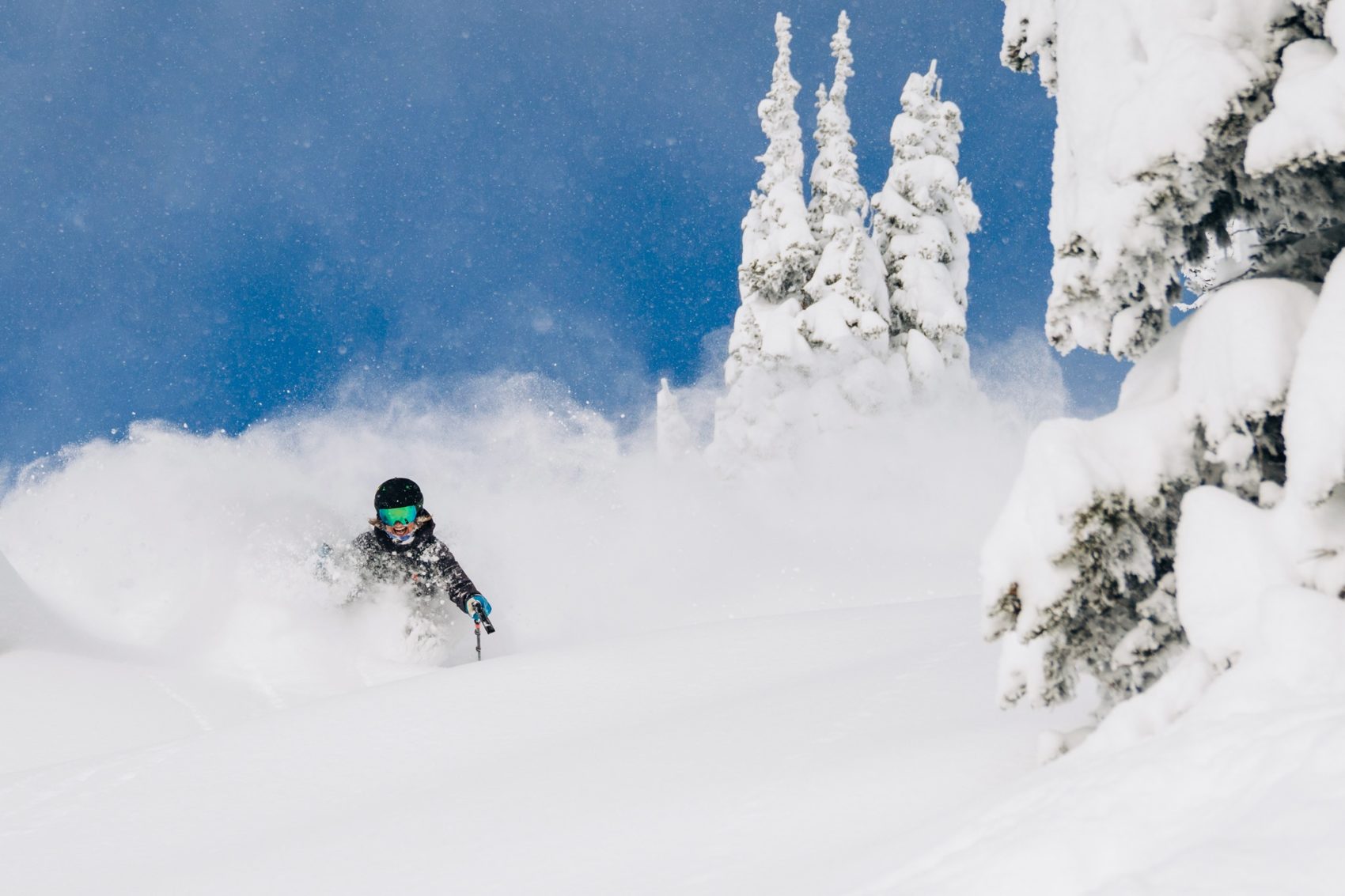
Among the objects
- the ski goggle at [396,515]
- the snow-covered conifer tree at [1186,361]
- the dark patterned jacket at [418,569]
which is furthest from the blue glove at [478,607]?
the snow-covered conifer tree at [1186,361]

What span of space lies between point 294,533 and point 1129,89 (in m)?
10.3

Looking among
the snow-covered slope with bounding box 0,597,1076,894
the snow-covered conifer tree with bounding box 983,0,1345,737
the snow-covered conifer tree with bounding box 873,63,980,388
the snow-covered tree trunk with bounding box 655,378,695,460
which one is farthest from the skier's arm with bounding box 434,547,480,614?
the snow-covered tree trunk with bounding box 655,378,695,460

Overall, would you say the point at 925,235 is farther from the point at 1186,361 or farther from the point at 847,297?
the point at 1186,361

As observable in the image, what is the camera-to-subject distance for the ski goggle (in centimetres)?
808

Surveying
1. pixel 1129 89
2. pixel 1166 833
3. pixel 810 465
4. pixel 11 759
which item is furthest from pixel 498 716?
pixel 810 465

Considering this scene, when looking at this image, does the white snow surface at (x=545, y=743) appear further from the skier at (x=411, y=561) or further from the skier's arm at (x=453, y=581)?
the skier's arm at (x=453, y=581)

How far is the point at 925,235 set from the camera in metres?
20.1

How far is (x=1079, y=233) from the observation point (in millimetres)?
2637

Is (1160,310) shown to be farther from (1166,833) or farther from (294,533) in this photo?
(294,533)

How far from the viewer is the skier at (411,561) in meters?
8.09

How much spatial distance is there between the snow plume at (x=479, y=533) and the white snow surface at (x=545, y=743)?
7cm

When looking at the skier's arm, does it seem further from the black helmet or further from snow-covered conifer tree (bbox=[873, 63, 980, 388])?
snow-covered conifer tree (bbox=[873, 63, 980, 388])

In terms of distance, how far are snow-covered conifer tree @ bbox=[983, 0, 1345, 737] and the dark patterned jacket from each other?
20.6 ft

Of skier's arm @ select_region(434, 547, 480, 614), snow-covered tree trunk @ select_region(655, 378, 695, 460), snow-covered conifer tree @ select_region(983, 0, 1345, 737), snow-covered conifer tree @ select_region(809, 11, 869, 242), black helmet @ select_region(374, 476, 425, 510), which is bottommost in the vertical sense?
snow-covered conifer tree @ select_region(983, 0, 1345, 737)
